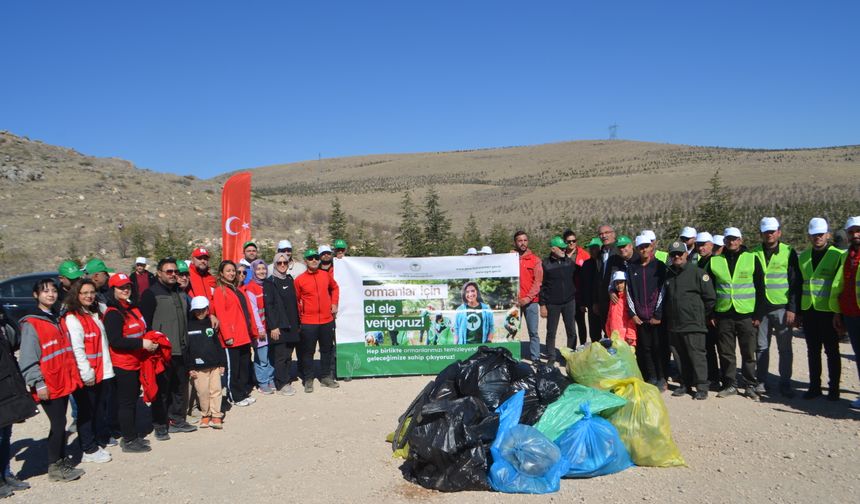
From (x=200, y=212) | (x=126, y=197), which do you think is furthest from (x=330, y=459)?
(x=126, y=197)

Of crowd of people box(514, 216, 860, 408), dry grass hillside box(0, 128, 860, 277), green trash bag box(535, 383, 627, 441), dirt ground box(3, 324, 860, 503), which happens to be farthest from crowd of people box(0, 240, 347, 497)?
dry grass hillside box(0, 128, 860, 277)

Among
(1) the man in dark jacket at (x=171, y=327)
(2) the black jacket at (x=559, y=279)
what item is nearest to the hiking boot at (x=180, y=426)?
(1) the man in dark jacket at (x=171, y=327)

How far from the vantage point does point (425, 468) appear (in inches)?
192

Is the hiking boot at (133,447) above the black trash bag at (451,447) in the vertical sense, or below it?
below

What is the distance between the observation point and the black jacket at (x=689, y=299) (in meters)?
7.03

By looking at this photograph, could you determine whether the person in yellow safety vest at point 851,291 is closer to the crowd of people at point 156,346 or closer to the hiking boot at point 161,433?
the crowd of people at point 156,346

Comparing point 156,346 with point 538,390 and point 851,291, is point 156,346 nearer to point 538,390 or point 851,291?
point 538,390

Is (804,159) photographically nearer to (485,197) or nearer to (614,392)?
(485,197)

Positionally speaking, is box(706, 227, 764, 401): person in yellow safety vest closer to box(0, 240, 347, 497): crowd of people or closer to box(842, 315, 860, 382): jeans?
box(842, 315, 860, 382): jeans

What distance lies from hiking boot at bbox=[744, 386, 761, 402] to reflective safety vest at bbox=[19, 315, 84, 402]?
7.44 meters

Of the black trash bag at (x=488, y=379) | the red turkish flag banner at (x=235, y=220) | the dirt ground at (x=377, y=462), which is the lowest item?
the dirt ground at (x=377, y=462)

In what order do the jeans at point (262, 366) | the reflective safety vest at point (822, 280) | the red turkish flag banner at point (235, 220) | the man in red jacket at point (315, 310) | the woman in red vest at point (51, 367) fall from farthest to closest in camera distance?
1. the red turkish flag banner at point (235, 220)
2. the jeans at point (262, 366)
3. the man in red jacket at point (315, 310)
4. the reflective safety vest at point (822, 280)
5. the woman in red vest at point (51, 367)

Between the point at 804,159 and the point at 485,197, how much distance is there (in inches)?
1770

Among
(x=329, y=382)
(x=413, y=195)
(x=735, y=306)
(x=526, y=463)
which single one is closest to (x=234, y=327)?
(x=329, y=382)
